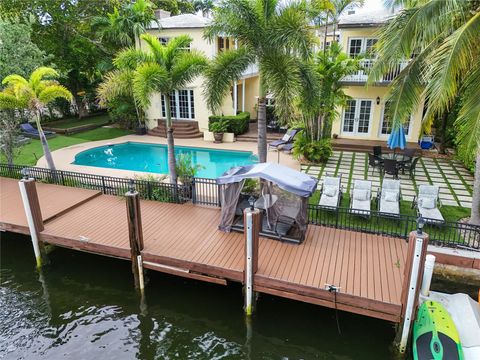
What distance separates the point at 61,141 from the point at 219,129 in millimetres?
10265

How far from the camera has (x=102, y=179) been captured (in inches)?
505

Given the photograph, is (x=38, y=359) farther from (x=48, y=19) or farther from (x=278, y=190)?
(x=48, y=19)

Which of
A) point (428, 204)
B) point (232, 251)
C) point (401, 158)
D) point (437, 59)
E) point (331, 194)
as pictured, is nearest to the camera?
point (437, 59)

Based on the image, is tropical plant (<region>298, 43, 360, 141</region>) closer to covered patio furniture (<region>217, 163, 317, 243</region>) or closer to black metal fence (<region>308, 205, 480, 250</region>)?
black metal fence (<region>308, 205, 480, 250</region>)

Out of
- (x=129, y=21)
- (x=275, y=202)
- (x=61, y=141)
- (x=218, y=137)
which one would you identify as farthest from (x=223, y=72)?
(x=61, y=141)

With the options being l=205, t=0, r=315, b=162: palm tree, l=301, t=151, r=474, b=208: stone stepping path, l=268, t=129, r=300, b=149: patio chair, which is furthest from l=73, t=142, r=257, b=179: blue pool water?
l=205, t=0, r=315, b=162: palm tree

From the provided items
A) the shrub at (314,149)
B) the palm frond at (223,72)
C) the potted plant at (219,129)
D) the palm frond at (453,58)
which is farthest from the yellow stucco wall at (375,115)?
the palm frond at (453,58)

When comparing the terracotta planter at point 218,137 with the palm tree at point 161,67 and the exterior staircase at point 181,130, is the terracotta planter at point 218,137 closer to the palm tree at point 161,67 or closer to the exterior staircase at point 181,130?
the exterior staircase at point 181,130

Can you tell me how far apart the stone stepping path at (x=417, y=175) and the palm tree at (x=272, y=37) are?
443cm

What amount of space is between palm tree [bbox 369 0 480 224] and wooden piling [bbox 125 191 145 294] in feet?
21.6

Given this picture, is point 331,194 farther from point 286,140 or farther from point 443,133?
point 443,133

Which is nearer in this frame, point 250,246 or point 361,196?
point 250,246

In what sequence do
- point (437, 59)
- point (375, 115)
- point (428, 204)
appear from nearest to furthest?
point (437, 59), point (428, 204), point (375, 115)

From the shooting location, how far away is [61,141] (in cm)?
2292
